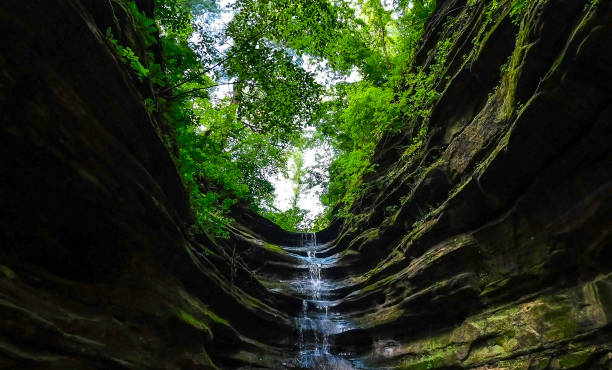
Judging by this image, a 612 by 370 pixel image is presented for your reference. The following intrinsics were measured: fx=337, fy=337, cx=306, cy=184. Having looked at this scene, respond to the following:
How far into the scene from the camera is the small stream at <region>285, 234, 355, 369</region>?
1032 cm

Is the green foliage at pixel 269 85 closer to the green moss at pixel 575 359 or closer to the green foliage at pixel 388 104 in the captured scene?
the green foliage at pixel 388 104

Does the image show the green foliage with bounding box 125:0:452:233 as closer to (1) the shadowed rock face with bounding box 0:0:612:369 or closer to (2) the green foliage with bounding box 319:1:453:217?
(2) the green foliage with bounding box 319:1:453:217

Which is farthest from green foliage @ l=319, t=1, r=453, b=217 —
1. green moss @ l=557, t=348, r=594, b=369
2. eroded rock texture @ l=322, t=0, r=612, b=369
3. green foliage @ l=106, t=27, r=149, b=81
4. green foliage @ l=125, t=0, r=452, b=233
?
green moss @ l=557, t=348, r=594, b=369

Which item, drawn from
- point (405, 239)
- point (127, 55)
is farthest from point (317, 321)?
point (127, 55)

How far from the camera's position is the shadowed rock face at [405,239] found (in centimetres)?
450

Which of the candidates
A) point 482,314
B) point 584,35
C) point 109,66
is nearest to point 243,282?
point 482,314

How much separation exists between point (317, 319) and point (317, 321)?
0.37 ft

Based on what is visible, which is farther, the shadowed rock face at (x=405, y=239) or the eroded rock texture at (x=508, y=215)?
the eroded rock texture at (x=508, y=215)

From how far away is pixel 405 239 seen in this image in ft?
35.7

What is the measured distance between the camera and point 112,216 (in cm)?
573

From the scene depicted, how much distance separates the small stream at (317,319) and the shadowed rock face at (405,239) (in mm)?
412

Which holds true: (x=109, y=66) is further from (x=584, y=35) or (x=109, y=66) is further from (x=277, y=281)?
(x=277, y=281)

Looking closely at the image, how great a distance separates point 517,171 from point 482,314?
346cm

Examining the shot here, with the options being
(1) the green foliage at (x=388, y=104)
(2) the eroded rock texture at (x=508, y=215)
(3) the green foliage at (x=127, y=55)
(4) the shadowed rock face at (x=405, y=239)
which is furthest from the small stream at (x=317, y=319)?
(3) the green foliage at (x=127, y=55)
